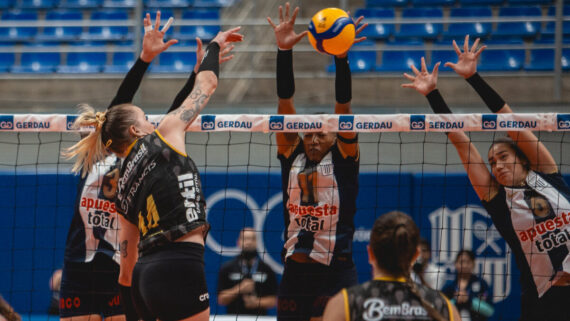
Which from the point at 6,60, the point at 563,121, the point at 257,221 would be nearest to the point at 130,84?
the point at 563,121

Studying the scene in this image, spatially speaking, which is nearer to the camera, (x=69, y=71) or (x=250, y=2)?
(x=69, y=71)

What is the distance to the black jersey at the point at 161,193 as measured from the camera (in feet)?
11.0

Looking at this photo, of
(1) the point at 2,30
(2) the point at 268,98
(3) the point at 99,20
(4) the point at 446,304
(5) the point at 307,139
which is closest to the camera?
(4) the point at 446,304

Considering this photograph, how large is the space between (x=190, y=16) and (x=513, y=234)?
9.32m

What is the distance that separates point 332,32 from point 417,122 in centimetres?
92

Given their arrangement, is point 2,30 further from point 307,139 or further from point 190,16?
point 307,139

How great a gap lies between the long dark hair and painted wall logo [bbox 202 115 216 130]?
7.83ft

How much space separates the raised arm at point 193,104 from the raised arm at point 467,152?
1559 millimetres

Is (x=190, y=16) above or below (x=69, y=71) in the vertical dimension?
above

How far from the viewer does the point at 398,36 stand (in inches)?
453

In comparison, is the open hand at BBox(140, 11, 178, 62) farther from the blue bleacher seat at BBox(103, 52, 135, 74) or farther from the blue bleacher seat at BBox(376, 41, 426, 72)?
the blue bleacher seat at BBox(103, 52, 135, 74)

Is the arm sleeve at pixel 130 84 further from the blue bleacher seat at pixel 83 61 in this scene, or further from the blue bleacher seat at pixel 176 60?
the blue bleacher seat at pixel 83 61

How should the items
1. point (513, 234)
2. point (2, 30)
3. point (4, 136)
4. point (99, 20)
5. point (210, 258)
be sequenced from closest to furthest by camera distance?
point (513, 234) → point (210, 258) → point (4, 136) → point (99, 20) → point (2, 30)

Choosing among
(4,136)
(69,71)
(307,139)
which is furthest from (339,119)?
(69,71)
